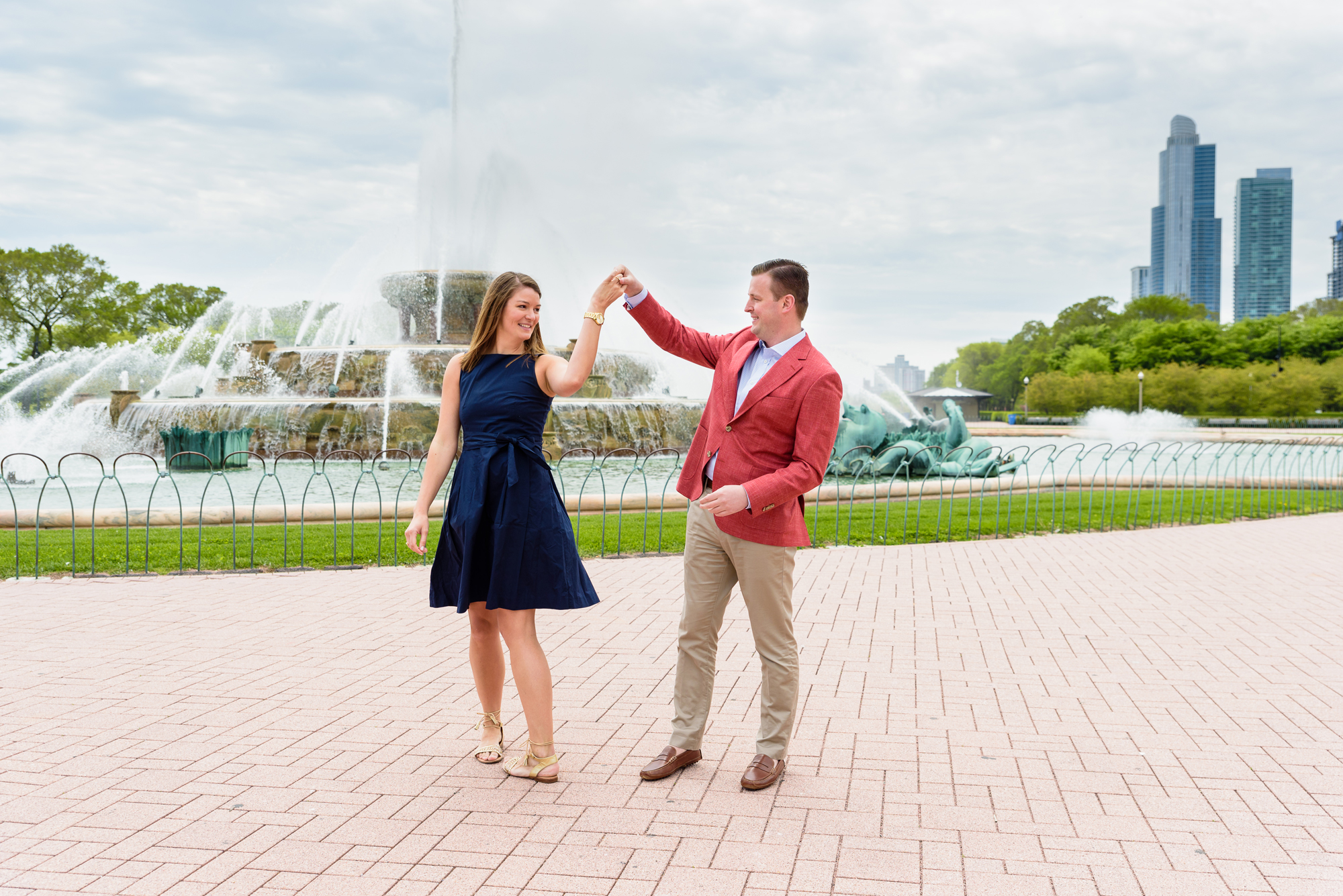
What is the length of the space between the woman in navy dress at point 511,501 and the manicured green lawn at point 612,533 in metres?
4.60

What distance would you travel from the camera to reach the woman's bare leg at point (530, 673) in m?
3.67

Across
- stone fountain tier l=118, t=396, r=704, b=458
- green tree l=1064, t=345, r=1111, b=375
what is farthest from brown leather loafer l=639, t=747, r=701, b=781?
green tree l=1064, t=345, r=1111, b=375

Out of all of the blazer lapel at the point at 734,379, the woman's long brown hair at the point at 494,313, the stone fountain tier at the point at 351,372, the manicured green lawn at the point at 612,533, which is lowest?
the manicured green lawn at the point at 612,533

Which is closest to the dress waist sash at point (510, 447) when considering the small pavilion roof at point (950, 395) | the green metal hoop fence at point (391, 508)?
the green metal hoop fence at point (391, 508)

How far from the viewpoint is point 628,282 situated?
361cm

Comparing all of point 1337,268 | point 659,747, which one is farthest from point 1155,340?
point 1337,268

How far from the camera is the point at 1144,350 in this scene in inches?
2589

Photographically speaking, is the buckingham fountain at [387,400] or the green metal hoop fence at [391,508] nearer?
the green metal hoop fence at [391,508]

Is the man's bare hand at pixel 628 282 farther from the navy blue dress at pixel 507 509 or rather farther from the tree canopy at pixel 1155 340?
the tree canopy at pixel 1155 340

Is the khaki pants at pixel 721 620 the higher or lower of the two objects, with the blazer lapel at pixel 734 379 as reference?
lower

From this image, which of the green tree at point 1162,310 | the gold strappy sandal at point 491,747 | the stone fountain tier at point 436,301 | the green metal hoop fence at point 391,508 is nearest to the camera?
the gold strappy sandal at point 491,747

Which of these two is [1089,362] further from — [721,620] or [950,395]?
[721,620]

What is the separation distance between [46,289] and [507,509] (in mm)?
50828

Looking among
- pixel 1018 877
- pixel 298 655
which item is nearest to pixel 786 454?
pixel 1018 877
